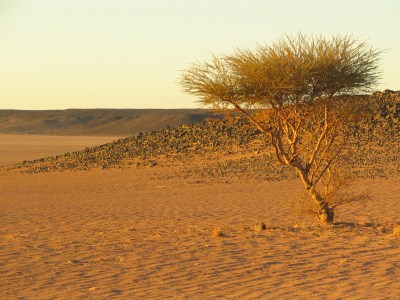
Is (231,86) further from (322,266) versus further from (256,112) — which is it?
(322,266)

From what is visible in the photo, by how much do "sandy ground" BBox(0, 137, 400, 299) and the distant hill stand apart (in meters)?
105

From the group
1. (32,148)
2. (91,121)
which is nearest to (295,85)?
(32,148)

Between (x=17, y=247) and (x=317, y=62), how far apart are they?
6.89 meters

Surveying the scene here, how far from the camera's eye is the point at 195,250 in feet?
48.8

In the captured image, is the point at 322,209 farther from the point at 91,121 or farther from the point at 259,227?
the point at 91,121

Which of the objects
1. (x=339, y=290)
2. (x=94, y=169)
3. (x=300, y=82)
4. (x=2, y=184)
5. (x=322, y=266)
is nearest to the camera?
(x=339, y=290)

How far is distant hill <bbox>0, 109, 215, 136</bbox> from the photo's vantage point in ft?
471

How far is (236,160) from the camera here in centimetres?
4084

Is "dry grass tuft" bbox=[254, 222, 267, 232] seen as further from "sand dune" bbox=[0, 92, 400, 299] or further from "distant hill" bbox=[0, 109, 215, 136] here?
"distant hill" bbox=[0, 109, 215, 136]

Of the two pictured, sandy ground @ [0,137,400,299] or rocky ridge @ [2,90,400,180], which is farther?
rocky ridge @ [2,90,400,180]

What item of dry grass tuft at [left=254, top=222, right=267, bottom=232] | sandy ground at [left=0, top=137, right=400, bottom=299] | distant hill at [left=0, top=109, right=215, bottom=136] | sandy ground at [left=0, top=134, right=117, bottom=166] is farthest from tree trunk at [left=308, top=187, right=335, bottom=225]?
distant hill at [left=0, top=109, right=215, bottom=136]

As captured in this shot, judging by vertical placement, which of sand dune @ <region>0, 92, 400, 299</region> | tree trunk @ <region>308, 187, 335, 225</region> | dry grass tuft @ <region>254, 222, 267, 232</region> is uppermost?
tree trunk @ <region>308, 187, 335, 225</region>

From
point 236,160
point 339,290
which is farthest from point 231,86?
point 236,160

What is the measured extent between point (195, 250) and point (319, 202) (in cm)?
355
